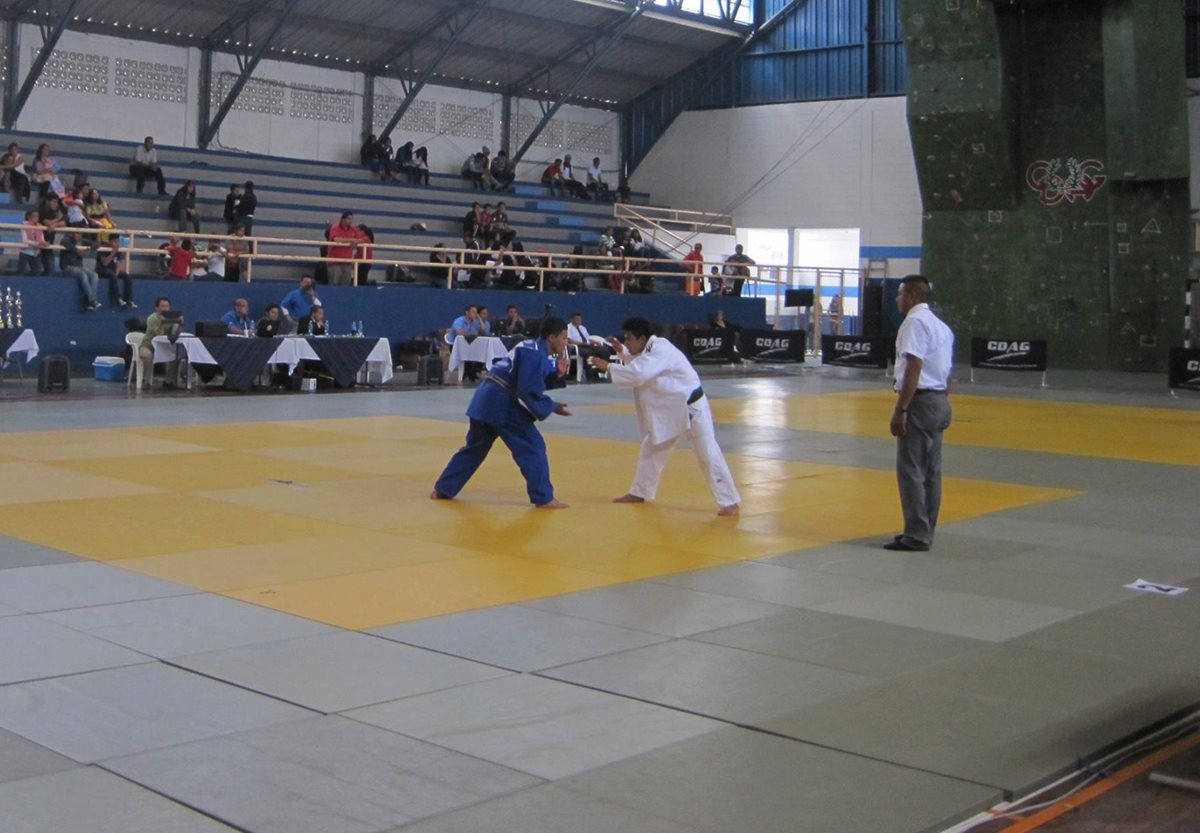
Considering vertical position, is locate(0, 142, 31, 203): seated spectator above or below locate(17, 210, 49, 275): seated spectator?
above

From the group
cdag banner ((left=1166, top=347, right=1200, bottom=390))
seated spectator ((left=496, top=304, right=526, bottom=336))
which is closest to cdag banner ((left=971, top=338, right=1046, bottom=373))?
cdag banner ((left=1166, top=347, right=1200, bottom=390))

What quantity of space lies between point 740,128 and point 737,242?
385 centimetres

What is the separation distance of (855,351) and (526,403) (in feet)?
72.4

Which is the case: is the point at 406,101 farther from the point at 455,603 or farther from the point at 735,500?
the point at 455,603

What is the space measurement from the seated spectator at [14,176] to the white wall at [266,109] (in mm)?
5722

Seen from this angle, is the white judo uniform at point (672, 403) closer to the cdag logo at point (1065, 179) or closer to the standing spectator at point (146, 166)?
the standing spectator at point (146, 166)

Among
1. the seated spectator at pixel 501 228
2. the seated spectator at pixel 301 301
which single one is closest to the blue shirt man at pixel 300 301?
the seated spectator at pixel 301 301

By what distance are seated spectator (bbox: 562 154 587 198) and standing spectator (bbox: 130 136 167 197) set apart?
1548cm

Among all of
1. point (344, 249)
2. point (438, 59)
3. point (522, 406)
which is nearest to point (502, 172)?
point (438, 59)

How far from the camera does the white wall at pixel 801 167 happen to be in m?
44.1

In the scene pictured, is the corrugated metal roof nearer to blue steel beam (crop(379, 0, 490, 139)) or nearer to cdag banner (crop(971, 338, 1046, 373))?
blue steel beam (crop(379, 0, 490, 139))

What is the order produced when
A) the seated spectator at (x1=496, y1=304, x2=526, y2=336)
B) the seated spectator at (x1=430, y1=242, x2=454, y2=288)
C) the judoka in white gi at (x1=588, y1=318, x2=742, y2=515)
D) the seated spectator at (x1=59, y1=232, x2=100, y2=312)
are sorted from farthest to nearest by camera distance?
the seated spectator at (x1=430, y1=242, x2=454, y2=288) < the seated spectator at (x1=496, y1=304, x2=526, y2=336) < the seated spectator at (x1=59, y1=232, x2=100, y2=312) < the judoka in white gi at (x1=588, y1=318, x2=742, y2=515)

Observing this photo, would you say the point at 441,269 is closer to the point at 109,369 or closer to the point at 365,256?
the point at 365,256

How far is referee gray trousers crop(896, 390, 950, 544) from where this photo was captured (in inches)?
406
